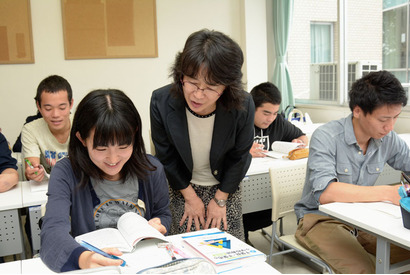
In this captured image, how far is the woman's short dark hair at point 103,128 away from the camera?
4.23ft

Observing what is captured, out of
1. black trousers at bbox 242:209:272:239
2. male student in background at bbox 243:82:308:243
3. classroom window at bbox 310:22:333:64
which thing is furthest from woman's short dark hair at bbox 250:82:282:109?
classroom window at bbox 310:22:333:64

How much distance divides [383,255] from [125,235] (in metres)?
0.99

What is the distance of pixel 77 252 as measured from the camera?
42.3 inches

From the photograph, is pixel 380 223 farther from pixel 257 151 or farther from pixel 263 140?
pixel 263 140

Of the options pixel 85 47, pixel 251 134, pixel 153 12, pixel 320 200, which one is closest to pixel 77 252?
pixel 251 134

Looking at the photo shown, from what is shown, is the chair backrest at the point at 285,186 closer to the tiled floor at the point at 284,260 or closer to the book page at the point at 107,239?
the tiled floor at the point at 284,260

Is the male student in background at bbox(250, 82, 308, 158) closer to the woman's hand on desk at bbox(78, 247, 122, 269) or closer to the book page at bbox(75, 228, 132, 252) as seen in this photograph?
the book page at bbox(75, 228, 132, 252)

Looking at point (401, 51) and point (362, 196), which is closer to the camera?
point (362, 196)

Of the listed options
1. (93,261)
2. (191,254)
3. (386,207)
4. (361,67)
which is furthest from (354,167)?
(361,67)

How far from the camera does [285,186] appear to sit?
7.28 ft

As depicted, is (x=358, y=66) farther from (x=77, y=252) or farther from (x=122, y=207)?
(x=77, y=252)

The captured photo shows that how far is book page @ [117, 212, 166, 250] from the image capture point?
1180 mm

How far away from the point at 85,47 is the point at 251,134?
340cm

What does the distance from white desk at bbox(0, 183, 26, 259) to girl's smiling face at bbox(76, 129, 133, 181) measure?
33.3 inches
